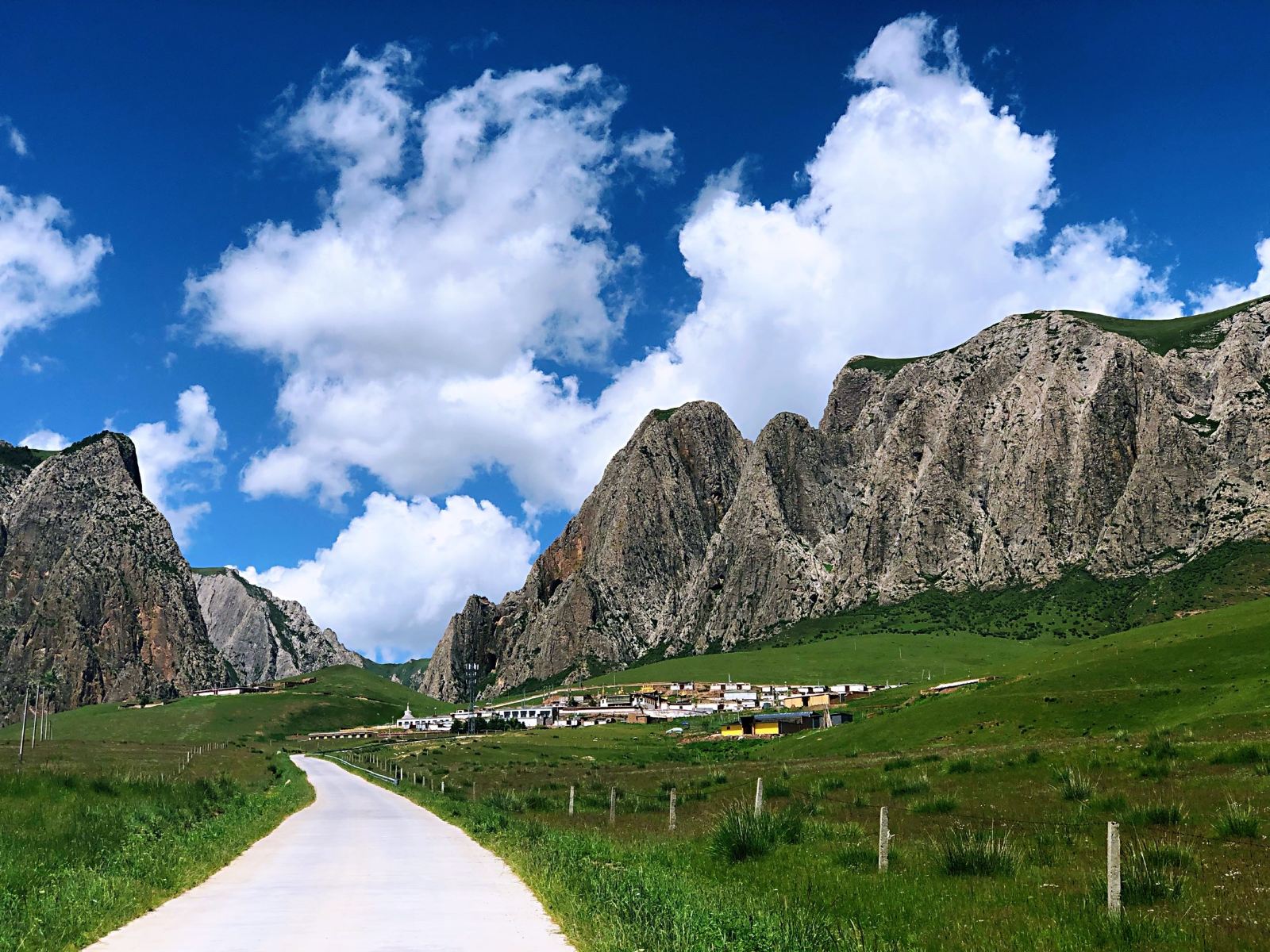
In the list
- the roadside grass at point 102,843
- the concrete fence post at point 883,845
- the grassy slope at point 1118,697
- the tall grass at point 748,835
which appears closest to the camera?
the roadside grass at point 102,843

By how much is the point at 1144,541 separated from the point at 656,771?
171575 mm

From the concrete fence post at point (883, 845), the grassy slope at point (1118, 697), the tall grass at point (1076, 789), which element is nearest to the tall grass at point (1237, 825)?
the tall grass at point (1076, 789)

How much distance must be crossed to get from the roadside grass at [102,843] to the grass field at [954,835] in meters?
6.75

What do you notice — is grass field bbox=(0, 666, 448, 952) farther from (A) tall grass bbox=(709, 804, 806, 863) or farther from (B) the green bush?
(B) the green bush

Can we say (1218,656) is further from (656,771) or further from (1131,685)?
(656,771)

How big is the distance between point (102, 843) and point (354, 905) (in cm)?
906

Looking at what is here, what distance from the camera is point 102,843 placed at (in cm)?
2088

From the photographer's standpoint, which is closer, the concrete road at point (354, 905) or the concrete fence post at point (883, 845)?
the concrete road at point (354, 905)

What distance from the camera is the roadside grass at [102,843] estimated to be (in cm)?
1316

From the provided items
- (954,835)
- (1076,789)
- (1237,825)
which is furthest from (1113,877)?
(1076,789)

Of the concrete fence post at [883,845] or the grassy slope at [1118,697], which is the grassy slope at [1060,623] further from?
the concrete fence post at [883,845]

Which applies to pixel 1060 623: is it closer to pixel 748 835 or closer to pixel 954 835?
pixel 748 835

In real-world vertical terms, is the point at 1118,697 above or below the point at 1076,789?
below

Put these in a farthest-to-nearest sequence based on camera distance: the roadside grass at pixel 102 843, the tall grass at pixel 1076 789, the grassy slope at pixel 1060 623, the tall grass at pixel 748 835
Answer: the grassy slope at pixel 1060 623 → the tall grass at pixel 1076 789 → the tall grass at pixel 748 835 → the roadside grass at pixel 102 843
